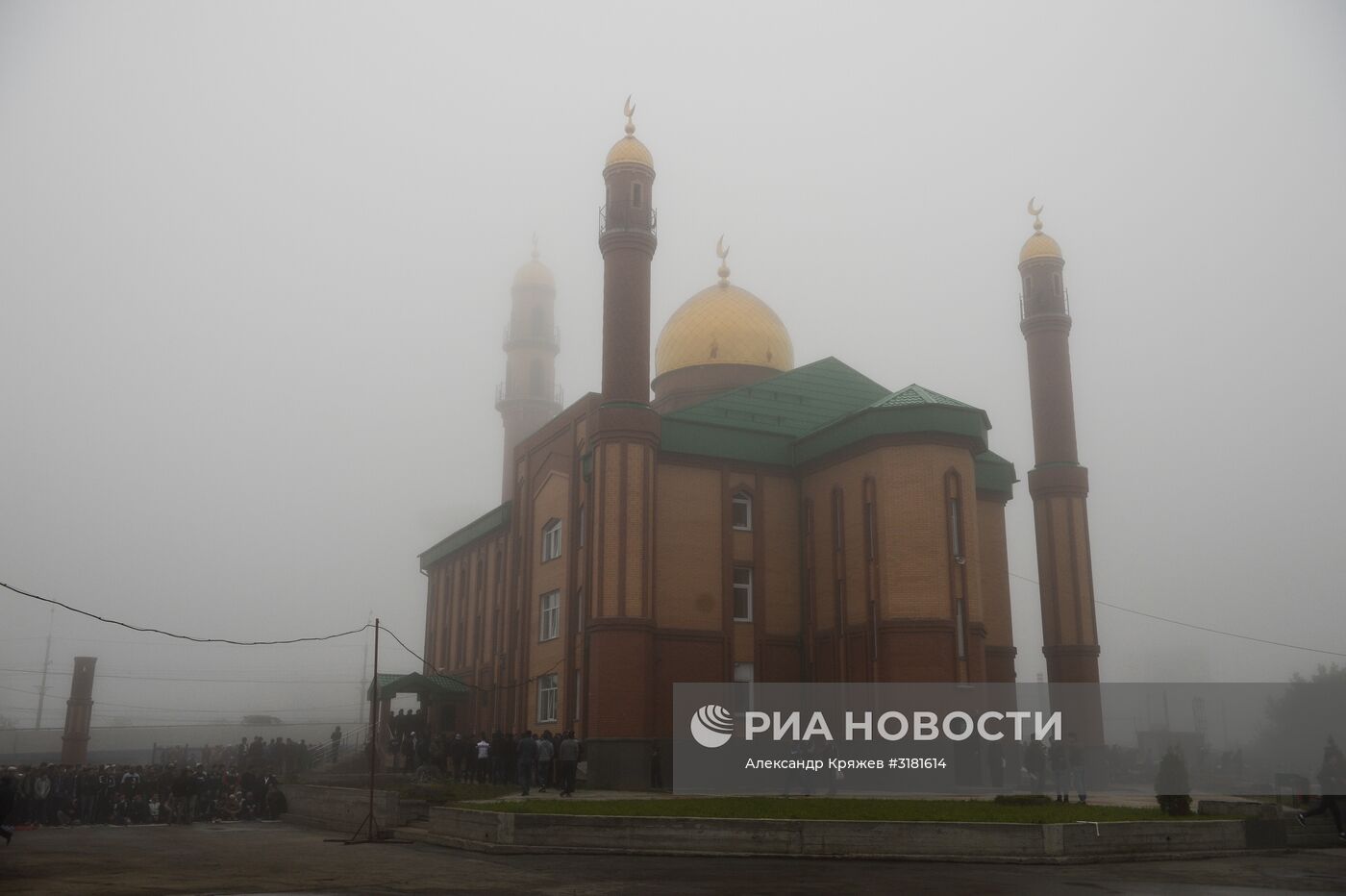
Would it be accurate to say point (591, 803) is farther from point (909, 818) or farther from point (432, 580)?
point (432, 580)

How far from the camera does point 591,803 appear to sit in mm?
19734

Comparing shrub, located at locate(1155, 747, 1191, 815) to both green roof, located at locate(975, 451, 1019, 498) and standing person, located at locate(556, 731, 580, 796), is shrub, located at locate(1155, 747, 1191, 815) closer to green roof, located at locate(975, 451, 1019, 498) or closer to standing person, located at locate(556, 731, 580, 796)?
standing person, located at locate(556, 731, 580, 796)

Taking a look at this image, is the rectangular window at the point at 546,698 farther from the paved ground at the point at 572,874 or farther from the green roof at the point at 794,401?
the paved ground at the point at 572,874

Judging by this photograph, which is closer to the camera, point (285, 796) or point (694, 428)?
point (285, 796)

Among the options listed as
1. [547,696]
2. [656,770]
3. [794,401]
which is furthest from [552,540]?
[656,770]

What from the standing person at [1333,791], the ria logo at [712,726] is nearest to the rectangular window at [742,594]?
the ria logo at [712,726]

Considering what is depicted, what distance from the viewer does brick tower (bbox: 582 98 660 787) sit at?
26.5m

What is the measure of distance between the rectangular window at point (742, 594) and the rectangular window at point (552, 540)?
536 cm

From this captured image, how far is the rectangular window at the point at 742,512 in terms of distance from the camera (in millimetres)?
31022

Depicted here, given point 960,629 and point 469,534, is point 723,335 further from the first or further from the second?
point 960,629

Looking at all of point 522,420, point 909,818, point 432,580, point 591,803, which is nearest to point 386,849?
point 591,803

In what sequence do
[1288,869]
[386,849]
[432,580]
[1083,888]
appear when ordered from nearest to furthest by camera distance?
[1083,888], [1288,869], [386,849], [432,580]

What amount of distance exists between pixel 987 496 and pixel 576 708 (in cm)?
1372

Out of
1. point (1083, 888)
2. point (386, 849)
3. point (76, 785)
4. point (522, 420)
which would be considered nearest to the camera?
point (1083, 888)
